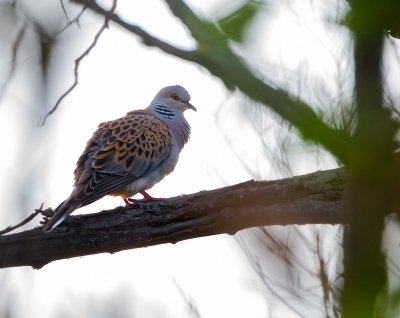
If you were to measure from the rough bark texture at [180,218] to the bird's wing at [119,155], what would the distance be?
2.22ft

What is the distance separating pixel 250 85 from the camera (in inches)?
23.2

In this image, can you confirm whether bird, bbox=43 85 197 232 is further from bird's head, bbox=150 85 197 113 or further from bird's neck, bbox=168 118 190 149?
bird's head, bbox=150 85 197 113

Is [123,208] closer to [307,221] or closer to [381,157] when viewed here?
[307,221]

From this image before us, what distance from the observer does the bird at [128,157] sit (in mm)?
4020

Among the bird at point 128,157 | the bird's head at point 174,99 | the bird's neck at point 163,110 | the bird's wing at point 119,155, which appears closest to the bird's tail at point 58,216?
the bird at point 128,157

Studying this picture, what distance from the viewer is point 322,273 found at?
43.4 inches

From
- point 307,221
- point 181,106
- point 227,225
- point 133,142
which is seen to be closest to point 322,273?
point 307,221

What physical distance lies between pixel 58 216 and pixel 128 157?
1.31m

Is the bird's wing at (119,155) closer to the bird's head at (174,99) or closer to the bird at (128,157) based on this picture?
the bird at (128,157)

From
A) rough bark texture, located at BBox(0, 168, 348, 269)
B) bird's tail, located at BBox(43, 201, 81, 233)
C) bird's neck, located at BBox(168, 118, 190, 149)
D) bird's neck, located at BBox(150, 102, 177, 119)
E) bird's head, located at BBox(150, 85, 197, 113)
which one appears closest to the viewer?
rough bark texture, located at BBox(0, 168, 348, 269)

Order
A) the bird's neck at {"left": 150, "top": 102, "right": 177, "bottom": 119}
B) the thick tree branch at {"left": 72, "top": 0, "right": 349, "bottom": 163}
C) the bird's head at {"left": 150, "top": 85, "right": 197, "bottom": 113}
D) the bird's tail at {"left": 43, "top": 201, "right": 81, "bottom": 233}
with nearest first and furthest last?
the thick tree branch at {"left": 72, "top": 0, "right": 349, "bottom": 163}
the bird's tail at {"left": 43, "top": 201, "right": 81, "bottom": 233}
the bird's neck at {"left": 150, "top": 102, "right": 177, "bottom": 119}
the bird's head at {"left": 150, "top": 85, "right": 197, "bottom": 113}

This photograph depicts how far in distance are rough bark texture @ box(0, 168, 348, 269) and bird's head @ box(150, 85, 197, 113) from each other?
252 centimetres

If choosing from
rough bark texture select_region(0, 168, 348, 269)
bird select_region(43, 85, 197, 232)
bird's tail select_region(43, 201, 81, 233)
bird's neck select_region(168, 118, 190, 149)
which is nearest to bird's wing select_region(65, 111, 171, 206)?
bird select_region(43, 85, 197, 232)

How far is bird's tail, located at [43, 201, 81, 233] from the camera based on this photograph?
301 centimetres
